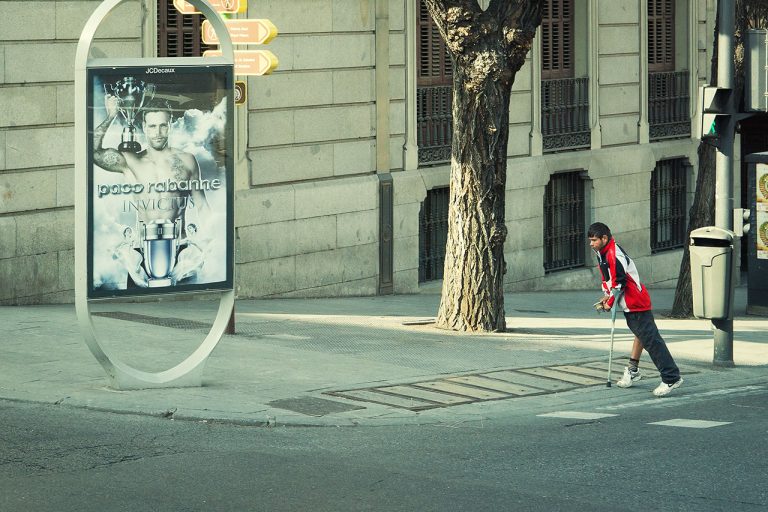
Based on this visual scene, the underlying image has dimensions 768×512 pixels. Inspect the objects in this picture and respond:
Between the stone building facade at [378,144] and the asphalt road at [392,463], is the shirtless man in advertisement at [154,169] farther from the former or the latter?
the asphalt road at [392,463]

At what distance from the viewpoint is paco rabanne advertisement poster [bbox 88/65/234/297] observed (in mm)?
10758

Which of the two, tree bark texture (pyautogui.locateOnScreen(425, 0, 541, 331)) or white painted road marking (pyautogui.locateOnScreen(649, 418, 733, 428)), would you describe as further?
tree bark texture (pyautogui.locateOnScreen(425, 0, 541, 331))

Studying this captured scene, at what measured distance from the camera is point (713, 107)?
540 inches

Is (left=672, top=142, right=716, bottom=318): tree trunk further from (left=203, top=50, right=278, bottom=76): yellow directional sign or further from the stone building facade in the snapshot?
(left=203, top=50, right=278, bottom=76): yellow directional sign

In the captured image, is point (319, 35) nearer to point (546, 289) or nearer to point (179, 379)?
point (546, 289)

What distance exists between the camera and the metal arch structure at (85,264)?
10.5 meters

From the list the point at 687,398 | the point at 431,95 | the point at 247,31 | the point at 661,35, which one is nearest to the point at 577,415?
the point at 687,398

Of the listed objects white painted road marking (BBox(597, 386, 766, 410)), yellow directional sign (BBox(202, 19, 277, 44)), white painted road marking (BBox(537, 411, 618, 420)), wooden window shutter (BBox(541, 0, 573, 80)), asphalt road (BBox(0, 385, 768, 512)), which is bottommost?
asphalt road (BBox(0, 385, 768, 512))

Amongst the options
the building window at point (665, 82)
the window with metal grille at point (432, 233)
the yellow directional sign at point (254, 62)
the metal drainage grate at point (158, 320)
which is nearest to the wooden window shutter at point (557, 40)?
the building window at point (665, 82)

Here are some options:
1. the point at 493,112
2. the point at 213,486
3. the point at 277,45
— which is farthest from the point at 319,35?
the point at 213,486

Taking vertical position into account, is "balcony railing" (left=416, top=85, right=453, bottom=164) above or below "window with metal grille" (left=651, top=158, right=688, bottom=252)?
above

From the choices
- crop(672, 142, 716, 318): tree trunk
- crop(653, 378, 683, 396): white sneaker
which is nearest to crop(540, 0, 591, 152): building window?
crop(672, 142, 716, 318): tree trunk

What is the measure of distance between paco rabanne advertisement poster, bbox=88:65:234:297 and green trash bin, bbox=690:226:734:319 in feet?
15.1

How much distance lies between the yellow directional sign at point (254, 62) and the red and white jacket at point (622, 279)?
3.55 m
